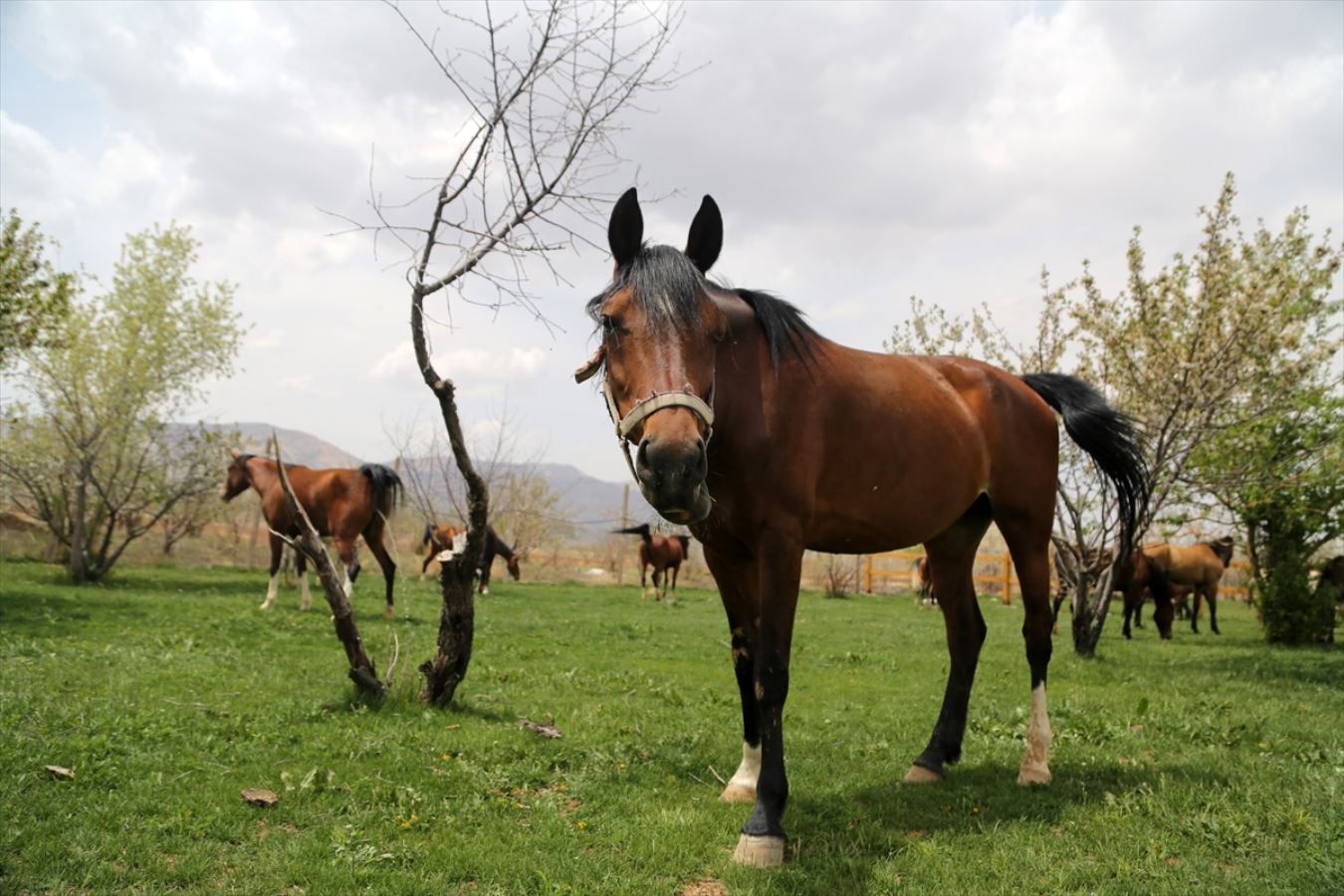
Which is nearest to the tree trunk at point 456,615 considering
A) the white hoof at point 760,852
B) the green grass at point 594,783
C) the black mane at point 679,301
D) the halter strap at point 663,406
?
the green grass at point 594,783

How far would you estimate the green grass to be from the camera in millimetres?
3096

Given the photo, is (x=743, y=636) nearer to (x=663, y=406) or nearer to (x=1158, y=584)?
(x=663, y=406)

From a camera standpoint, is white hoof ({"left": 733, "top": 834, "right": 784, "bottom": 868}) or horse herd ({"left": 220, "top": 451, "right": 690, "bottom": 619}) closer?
white hoof ({"left": 733, "top": 834, "right": 784, "bottom": 868})

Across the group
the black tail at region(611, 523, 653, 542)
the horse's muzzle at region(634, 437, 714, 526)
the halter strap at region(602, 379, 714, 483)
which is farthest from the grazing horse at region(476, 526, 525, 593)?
the horse's muzzle at region(634, 437, 714, 526)

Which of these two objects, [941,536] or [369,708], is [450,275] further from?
[941,536]

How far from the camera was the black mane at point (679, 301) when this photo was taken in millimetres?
3146

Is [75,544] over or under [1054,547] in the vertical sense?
under

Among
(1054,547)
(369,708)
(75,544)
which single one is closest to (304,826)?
(369,708)

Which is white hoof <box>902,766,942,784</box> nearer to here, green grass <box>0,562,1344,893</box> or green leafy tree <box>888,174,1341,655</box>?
green grass <box>0,562,1344,893</box>

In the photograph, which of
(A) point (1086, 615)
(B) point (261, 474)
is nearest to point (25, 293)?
(B) point (261, 474)

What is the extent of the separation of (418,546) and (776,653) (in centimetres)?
2658

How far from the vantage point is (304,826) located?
3512mm

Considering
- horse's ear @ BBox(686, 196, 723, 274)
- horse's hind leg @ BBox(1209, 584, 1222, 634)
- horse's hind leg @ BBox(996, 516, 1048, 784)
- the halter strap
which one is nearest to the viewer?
the halter strap

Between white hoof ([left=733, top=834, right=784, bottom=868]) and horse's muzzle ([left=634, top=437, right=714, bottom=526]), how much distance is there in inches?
55.6
